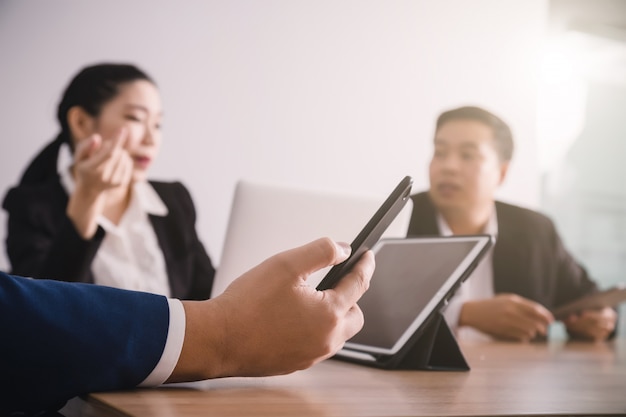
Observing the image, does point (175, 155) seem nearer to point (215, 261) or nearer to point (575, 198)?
point (215, 261)

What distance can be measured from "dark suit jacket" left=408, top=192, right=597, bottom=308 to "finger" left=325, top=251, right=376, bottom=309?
1869 millimetres

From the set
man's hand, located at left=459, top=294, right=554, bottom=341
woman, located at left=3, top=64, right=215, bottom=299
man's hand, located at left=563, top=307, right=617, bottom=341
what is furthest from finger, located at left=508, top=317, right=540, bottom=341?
woman, located at left=3, top=64, right=215, bottom=299

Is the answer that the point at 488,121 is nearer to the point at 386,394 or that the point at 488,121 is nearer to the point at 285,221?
the point at 285,221

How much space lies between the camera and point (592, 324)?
209 cm

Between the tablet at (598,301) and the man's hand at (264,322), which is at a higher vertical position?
the man's hand at (264,322)

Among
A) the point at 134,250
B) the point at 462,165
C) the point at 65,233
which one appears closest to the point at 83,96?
the point at 134,250

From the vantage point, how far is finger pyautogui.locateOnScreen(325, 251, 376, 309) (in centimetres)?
74

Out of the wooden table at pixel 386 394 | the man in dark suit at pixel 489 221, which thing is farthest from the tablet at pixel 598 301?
the wooden table at pixel 386 394

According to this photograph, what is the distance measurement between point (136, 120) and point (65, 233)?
0.99 meters

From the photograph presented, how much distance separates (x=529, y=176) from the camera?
381 cm

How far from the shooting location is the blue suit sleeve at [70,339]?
2.00ft

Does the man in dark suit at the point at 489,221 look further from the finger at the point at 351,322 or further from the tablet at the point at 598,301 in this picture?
the finger at the point at 351,322

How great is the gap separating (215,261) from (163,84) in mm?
770

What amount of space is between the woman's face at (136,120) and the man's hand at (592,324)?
1.54m
